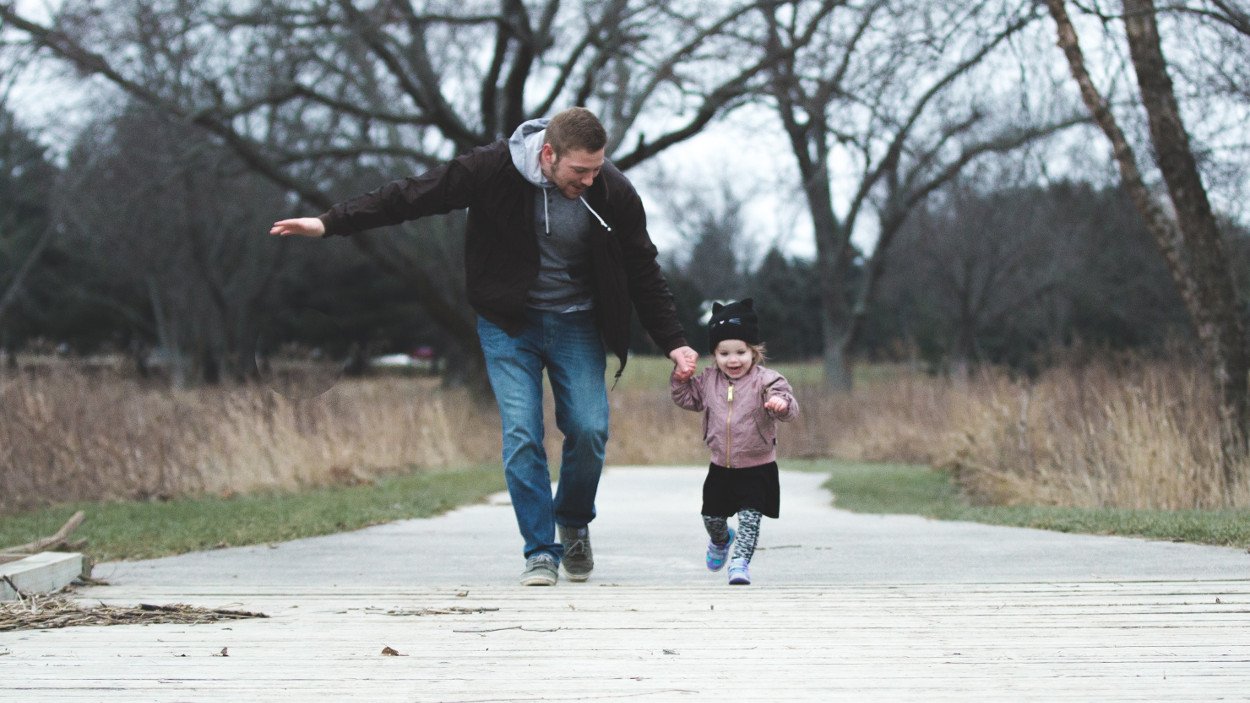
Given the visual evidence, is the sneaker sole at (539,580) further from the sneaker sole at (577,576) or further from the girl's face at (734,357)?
the girl's face at (734,357)

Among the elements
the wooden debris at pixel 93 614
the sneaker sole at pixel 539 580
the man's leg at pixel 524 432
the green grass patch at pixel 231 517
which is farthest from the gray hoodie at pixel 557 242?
the green grass patch at pixel 231 517

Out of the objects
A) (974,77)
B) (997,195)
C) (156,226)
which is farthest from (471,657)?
(156,226)

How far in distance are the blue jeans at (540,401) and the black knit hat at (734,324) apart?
1.69 feet

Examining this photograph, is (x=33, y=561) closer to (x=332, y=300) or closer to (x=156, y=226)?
(x=156, y=226)

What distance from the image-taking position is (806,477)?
17594 millimetres

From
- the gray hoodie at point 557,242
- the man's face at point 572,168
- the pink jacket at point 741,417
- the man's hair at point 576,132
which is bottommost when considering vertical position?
the pink jacket at point 741,417

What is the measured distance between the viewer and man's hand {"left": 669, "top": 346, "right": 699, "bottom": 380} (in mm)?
6305

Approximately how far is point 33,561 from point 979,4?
8970mm

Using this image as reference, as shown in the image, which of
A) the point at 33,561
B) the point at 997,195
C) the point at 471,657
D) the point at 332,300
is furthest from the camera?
the point at 332,300

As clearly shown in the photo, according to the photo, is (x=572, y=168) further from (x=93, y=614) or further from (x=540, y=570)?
(x=93, y=614)

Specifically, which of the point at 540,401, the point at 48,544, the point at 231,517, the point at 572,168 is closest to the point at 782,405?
the point at 540,401

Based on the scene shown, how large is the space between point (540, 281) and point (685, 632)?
196 centimetres

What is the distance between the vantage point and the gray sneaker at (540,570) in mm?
6020

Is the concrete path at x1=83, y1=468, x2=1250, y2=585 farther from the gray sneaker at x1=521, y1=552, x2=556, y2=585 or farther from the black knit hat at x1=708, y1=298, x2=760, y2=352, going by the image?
the black knit hat at x1=708, y1=298, x2=760, y2=352
